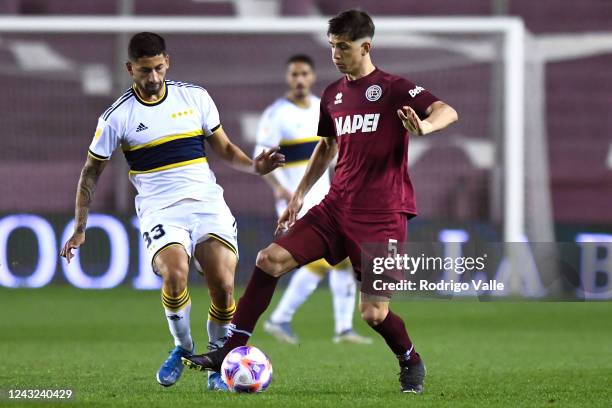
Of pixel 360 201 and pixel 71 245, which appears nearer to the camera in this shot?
pixel 360 201

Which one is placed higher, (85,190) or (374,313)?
(85,190)

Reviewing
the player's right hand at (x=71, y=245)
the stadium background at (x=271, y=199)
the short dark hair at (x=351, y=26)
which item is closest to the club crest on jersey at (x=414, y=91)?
the short dark hair at (x=351, y=26)

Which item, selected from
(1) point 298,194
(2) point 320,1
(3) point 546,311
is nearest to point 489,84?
(3) point 546,311

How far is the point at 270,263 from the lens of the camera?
6.64m

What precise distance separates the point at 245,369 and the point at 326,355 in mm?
2626

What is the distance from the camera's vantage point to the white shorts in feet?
22.4

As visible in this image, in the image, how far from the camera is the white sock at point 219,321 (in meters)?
7.01

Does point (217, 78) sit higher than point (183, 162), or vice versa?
point (217, 78)

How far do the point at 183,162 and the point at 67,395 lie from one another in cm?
143

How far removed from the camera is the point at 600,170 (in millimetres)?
19266

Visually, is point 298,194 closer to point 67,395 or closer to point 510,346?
point 67,395

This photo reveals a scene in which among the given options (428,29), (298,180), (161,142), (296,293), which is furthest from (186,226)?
(428,29)

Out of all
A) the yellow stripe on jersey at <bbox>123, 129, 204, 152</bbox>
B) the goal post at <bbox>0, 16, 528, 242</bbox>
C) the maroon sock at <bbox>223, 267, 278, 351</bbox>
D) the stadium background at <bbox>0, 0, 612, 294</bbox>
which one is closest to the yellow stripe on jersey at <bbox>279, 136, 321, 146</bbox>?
the goal post at <bbox>0, 16, 528, 242</bbox>

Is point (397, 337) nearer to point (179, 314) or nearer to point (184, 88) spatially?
point (179, 314)
